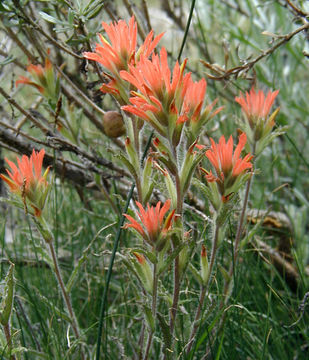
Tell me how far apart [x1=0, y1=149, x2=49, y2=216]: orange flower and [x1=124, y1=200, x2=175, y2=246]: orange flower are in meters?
0.26

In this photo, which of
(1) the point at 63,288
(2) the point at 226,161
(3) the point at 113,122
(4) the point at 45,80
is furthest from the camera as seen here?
(4) the point at 45,80

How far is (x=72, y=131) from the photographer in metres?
1.55

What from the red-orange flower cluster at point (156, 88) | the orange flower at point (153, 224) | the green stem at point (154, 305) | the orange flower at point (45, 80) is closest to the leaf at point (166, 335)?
the green stem at point (154, 305)

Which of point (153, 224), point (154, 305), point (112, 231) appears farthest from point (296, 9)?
point (112, 231)

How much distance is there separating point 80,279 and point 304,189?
131cm

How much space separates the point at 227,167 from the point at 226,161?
0.04 feet

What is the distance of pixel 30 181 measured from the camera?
1.03 m

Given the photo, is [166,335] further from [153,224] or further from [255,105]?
[255,105]

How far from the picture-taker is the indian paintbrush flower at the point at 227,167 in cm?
96

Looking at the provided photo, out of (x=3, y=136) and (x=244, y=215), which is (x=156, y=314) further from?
(x=3, y=136)

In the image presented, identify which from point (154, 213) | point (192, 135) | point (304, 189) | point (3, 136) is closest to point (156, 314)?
point (154, 213)

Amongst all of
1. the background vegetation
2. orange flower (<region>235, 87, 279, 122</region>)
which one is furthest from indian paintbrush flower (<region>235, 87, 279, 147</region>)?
the background vegetation

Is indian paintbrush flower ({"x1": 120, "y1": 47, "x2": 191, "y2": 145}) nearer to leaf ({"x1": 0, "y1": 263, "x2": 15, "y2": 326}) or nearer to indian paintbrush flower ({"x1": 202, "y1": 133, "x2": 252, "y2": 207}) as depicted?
indian paintbrush flower ({"x1": 202, "y1": 133, "x2": 252, "y2": 207})

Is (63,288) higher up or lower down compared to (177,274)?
lower down
